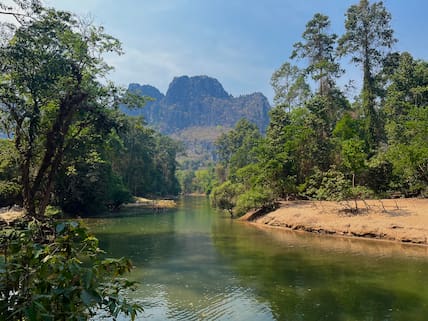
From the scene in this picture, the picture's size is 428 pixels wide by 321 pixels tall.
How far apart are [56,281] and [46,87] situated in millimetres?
15861

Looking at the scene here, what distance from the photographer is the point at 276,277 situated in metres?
13.2

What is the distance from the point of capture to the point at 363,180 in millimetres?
30719

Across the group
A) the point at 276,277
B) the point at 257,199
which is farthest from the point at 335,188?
the point at 276,277

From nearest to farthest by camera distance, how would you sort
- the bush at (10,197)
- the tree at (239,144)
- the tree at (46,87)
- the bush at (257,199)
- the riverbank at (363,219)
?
the tree at (46,87), the riverbank at (363,219), the bush at (10,197), the bush at (257,199), the tree at (239,144)

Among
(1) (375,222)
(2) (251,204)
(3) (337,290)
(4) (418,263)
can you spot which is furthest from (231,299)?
(2) (251,204)

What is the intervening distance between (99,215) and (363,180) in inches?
1013

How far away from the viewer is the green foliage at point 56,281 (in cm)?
306

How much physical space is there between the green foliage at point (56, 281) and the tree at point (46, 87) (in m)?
14.2

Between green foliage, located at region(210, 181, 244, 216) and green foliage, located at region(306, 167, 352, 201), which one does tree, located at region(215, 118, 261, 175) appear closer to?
green foliage, located at region(210, 181, 244, 216)

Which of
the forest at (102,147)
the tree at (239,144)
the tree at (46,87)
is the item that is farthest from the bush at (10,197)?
the tree at (239,144)

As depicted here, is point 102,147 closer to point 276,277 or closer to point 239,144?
point 276,277

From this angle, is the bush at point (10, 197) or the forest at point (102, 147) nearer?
the forest at point (102, 147)

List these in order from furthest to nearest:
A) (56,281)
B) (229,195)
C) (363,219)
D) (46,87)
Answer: (229,195)
(363,219)
(46,87)
(56,281)

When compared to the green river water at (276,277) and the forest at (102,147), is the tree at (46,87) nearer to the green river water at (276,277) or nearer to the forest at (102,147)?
the forest at (102,147)
